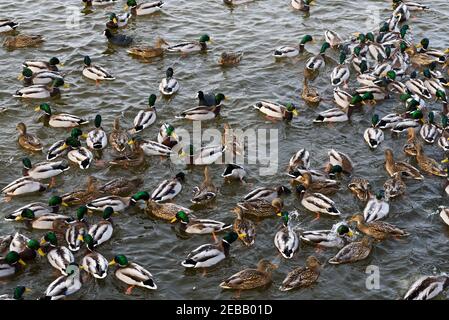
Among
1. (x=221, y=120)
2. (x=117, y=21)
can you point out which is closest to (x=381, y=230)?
(x=221, y=120)

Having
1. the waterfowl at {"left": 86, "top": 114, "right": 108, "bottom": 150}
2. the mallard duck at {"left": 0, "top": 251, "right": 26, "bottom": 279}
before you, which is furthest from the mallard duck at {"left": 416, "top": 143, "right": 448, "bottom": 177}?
the mallard duck at {"left": 0, "top": 251, "right": 26, "bottom": 279}

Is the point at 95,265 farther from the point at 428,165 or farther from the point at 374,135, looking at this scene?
the point at 428,165

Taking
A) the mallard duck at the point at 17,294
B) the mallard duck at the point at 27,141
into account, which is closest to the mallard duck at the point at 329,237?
the mallard duck at the point at 17,294

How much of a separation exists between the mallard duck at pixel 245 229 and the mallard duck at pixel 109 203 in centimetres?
269

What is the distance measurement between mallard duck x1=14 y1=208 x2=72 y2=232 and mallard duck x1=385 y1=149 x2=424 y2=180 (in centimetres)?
788

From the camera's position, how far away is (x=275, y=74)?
21.9 metres

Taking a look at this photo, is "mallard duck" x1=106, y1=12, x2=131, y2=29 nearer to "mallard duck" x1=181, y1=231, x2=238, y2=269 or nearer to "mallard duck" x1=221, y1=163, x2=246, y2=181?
"mallard duck" x1=221, y1=163, x2=246, y2=181

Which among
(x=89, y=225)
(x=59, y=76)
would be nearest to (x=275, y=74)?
(x=59, y=76)

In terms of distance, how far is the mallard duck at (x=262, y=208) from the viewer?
15664 millimetres

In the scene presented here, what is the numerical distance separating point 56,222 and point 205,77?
27.2 ft

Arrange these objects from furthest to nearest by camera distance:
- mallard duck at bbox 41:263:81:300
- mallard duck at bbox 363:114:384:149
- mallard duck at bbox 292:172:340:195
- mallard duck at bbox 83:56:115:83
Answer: mallard duck at bbox 83:56:115:83, mallard duck at bbox 363:114:384:149, mallard duck at bbox 292:172:340:195, mallard duck at bbox 41:263:81:300

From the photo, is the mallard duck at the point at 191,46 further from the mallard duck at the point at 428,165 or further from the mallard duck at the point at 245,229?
the mallard duck at the point at 245,229

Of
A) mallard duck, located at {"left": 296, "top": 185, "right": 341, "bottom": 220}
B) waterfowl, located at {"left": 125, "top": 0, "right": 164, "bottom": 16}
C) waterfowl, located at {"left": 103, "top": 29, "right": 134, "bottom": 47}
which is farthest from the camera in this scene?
waterfowl, located at {"left": 125, "top": 0, "right": 164, "bottom": 16}

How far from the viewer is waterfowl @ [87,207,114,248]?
14723 millimetres
